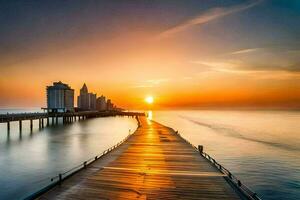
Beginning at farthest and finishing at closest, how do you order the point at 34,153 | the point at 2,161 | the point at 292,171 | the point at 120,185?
the point at 34,153 < the point at 2,161 < the point at 292,171 < the point at 120,185

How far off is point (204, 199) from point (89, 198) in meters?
6.59

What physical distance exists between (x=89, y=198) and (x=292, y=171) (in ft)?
108

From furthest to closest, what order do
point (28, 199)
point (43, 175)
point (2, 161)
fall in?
point (2, 161), point (43, 175), point (28, 199)

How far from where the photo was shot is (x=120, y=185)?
52.8ft

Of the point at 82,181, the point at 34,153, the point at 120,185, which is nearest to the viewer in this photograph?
the point at 120,185

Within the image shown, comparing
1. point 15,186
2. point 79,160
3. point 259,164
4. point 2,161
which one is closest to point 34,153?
point 2,161

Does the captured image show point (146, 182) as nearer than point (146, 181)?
Yes

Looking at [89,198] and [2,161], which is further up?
[89,198]

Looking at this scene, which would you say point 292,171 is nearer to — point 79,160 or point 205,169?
point 205,169

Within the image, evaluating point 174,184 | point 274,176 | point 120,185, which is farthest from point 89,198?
point 274,176

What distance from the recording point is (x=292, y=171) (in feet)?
116

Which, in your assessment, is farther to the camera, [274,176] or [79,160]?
[79,160]

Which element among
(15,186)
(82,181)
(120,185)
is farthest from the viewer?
(15,186)

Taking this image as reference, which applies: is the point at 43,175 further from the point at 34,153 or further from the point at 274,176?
the point at 274,176
